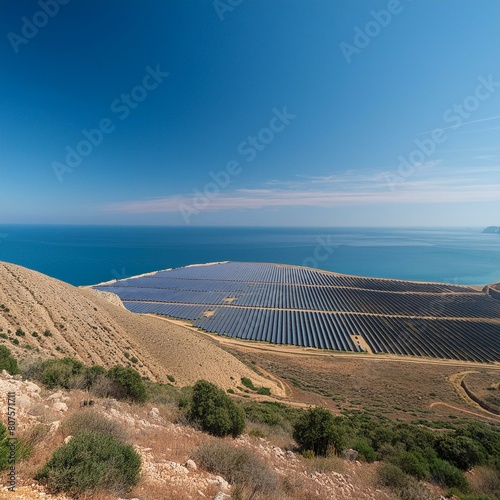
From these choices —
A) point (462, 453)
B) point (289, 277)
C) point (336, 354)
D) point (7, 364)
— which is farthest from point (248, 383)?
point (289, 277)

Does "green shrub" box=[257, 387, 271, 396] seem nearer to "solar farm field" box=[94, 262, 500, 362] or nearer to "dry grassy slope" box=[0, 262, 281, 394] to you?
"dry grassy slope" box=[0, 262, 281, 394]

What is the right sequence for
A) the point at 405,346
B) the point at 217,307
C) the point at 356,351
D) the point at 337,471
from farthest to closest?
the point at 217,307
the point at 405,346
the point at 356,351
the point at 337,471

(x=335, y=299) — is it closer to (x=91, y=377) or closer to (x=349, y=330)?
(x=349, y=330)

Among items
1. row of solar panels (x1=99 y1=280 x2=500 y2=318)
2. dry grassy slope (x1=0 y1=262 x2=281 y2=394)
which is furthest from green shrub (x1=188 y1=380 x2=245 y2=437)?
row of solar panels (x1=99 y1=280 x2=500 y2=318)

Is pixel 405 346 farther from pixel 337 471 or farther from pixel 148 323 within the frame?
pixel 337 471

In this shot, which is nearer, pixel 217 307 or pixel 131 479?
pixel 131 479

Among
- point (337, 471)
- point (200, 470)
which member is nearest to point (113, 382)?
point (200, 470)

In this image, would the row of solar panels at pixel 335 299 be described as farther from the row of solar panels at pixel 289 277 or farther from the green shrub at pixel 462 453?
the green shrub at pixel 462 453

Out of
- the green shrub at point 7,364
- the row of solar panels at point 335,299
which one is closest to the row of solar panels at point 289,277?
the row of solar panels at point 335,299
